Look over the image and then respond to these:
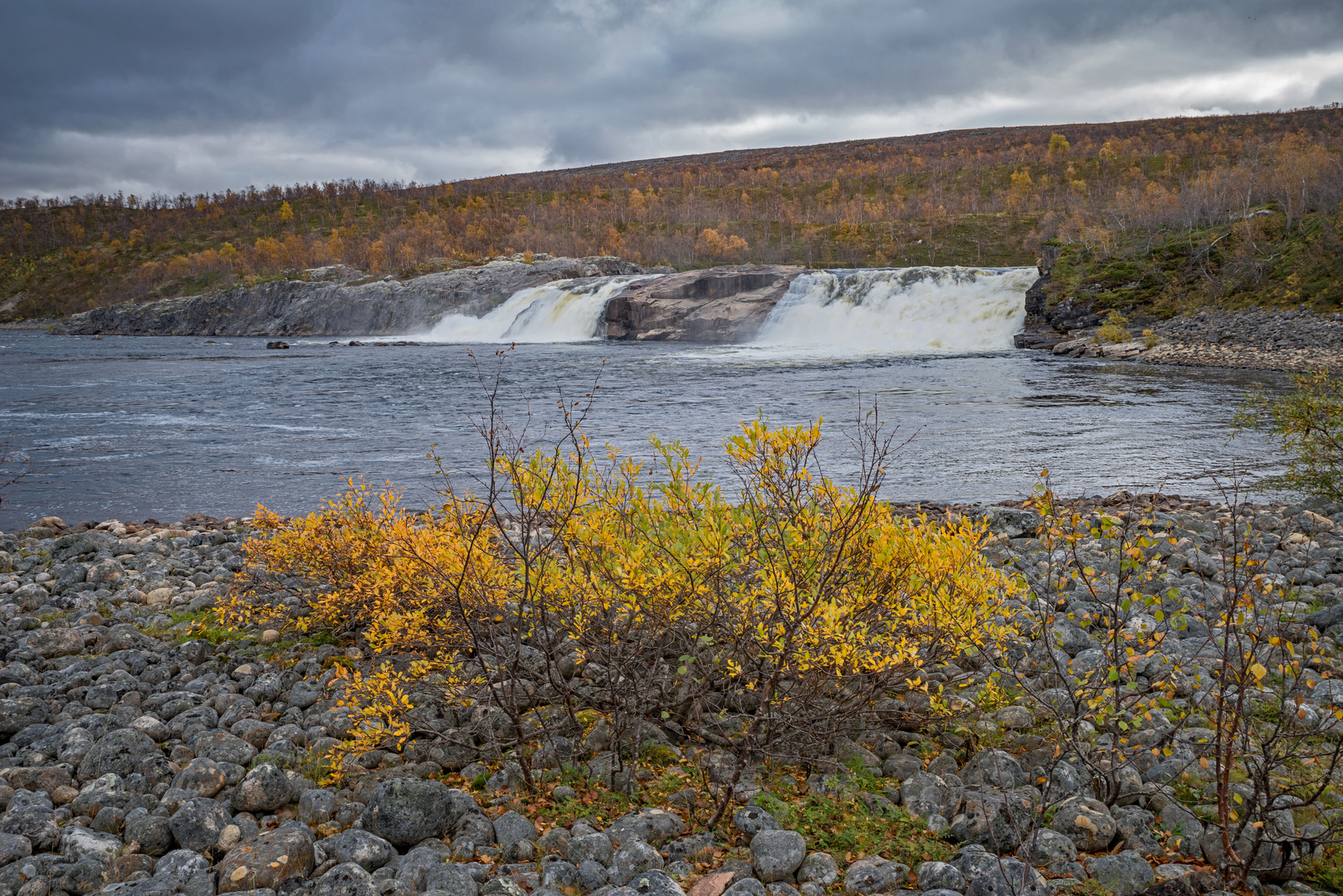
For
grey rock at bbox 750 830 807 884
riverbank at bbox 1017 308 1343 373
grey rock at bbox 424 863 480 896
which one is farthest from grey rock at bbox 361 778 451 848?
riverbank at bbox 1017 308 1343 373

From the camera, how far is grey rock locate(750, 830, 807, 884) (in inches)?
135

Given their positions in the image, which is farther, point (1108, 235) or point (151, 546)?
point (1108, 235)

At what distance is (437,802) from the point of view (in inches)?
150

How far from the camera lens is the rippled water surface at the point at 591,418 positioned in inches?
541

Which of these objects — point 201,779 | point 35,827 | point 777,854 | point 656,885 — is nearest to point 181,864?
point 201,779

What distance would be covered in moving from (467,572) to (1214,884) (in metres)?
3.86

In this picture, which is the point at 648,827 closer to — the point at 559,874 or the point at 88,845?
the point at 559,874

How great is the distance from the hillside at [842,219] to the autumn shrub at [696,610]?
34675 mm

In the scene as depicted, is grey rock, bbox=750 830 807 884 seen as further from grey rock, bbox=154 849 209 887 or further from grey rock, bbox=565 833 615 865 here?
grey rock, bbox=154 849 209 887

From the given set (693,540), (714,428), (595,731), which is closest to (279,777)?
(595,731)

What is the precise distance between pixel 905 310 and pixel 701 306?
549 inches

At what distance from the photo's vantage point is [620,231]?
109938 millimetres

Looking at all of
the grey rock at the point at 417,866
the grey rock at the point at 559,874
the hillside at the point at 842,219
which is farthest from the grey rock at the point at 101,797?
the hillside at the point at 842,219

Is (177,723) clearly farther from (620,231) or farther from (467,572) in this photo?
(620,231)
